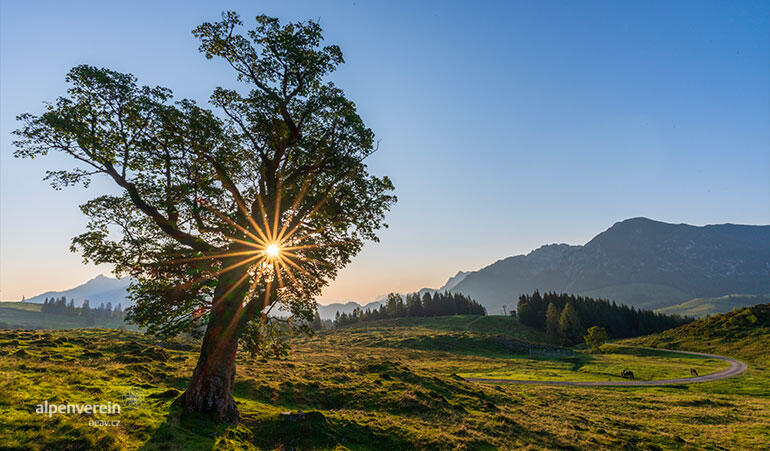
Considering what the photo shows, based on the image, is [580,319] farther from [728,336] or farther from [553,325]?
[728,336]

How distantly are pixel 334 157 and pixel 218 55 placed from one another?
27.3 ft

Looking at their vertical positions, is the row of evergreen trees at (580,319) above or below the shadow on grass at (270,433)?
below

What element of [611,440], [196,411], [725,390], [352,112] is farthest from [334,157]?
[725,390]

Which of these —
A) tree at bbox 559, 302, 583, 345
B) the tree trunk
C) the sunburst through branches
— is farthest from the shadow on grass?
tree at bbox 559, 302, 583, 345

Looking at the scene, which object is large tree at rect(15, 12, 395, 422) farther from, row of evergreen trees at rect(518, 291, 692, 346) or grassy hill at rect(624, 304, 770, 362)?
row of evergreen trees at rect(518, 291, 692, 346)

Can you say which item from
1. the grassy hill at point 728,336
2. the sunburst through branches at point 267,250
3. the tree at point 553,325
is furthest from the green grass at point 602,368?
the sunburst through branches at point 267,250

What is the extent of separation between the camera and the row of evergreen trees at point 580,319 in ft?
422

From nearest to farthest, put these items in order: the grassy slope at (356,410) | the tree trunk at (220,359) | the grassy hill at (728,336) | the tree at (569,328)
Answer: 1. the grassy slope at (356,410)
2. the tree trunk at (220,359)
3. the grassy hill at (728,336)
4. the tree at (569,328)

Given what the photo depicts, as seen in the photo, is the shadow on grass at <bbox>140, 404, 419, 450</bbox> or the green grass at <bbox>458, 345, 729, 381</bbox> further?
the green grass at <bbox>458, 345, 729, 381</bbox>

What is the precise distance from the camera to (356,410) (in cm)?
2398

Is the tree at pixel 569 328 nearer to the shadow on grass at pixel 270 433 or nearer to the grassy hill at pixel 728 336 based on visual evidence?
the grassy hill at pixel 728 336

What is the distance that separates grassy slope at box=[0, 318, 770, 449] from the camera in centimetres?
1359

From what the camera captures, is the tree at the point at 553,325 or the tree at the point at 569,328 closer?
the tree at the point at 569,328

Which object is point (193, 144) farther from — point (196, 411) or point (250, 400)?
point (250, 400)
